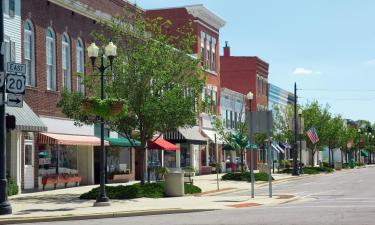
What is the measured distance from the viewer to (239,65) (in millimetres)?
70750

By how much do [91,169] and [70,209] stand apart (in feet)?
48.7

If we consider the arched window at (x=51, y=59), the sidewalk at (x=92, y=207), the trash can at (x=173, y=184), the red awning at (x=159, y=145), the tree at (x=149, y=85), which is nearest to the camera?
the sidewalk at (x=92, y=207)

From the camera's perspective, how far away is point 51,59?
32438mm

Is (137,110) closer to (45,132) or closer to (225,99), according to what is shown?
(45,132)

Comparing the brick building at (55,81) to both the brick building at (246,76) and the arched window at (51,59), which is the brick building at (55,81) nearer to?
the arched window at (51,59)

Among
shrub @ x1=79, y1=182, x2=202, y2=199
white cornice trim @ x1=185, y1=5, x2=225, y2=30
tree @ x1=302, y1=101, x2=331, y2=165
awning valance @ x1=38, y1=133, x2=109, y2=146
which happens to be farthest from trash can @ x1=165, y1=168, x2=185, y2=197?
tree @ x1=302, y1=101, x2=331, y2=165

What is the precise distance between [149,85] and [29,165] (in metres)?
7.33

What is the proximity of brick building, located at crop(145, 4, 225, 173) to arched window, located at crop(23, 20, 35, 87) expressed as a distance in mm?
19663

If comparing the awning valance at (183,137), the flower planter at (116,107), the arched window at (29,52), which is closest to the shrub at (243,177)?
the awning valance at (183,137)

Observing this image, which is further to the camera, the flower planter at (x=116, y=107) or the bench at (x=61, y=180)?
the bench at (x=61, y=180)

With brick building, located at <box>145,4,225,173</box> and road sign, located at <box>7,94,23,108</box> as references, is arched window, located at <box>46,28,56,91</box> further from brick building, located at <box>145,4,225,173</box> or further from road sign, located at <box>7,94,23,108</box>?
brick building, located at <box>145,4,225,173</box>

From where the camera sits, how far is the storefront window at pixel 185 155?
5028cm

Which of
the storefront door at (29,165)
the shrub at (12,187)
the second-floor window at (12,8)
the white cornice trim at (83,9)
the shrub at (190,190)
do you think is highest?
the white cornice trim at (83,9)

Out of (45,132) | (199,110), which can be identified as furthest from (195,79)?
(45,132)
